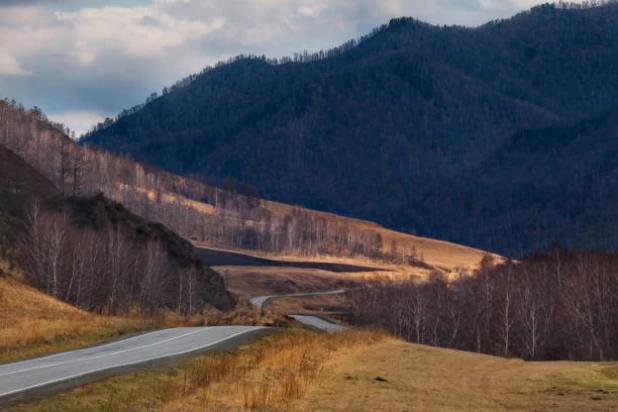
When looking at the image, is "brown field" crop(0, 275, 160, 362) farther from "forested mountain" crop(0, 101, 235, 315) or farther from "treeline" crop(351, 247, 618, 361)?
"treeline" crop(351, 247, 618, 361)

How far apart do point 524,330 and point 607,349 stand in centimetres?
1084

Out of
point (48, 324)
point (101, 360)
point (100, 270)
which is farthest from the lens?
point (100, 270)

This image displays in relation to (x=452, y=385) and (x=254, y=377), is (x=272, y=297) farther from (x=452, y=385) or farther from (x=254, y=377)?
(x=254, y=377)

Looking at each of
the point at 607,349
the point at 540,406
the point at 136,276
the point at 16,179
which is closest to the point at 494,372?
the point at 540,406

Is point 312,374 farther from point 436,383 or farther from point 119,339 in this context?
point 119,339

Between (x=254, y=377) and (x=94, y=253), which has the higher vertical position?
(x=94, y=253)

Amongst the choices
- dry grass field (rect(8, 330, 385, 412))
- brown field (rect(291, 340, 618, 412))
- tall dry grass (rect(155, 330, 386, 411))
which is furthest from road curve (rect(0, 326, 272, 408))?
brown field (rect(291, 340, 618, 412))

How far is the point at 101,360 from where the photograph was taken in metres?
29.7

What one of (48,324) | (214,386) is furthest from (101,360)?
(48,324)

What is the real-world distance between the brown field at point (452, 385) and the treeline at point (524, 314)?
42177 mm

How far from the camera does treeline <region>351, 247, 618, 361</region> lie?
89.9 m

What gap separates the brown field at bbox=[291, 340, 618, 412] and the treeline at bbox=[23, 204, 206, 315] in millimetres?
40684

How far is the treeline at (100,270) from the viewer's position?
3179 inches

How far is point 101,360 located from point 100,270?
2384 inches
